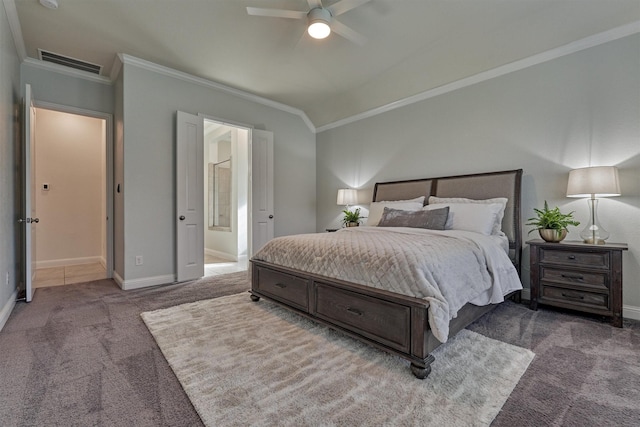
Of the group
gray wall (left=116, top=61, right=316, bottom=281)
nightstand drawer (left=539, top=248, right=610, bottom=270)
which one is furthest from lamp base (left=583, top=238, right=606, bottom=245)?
gray wall (left=116, top=61, right=316, bottom=281)

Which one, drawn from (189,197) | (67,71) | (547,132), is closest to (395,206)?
(547,132)

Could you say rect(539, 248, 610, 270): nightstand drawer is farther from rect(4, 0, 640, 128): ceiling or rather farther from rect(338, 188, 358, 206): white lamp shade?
rect(338, 188, 358, 206): white lamp shade

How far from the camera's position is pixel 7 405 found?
4.48 ft

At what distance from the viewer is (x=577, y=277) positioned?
247cm

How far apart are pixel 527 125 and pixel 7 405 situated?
181 inches

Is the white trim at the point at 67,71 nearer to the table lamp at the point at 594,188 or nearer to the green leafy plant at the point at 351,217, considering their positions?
the green leafy plant at the point at 351,217

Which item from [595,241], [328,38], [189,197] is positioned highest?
[328,38]

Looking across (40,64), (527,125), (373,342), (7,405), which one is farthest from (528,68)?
(40,64)

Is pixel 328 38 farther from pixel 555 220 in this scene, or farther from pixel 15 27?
pixel 15 27

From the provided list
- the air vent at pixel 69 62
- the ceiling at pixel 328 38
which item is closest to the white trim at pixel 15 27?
the ceiling at pixel 328 38

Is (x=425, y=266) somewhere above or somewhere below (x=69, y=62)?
below

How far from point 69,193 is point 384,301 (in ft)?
19.8

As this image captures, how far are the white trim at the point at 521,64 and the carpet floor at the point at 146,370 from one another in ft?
8.43

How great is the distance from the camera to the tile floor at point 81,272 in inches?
152
